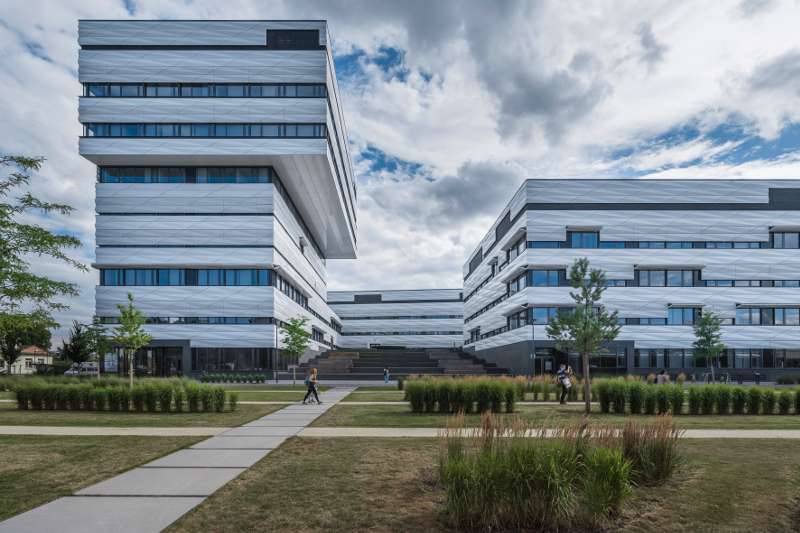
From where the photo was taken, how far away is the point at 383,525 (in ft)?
21.0

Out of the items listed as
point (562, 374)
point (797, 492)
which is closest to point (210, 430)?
point (797, 492)

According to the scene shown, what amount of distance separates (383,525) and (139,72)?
56.3 m

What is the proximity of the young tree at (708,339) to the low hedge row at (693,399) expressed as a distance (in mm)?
31299

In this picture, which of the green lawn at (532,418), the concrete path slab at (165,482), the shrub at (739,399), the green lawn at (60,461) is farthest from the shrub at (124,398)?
the shrub at (739,399)

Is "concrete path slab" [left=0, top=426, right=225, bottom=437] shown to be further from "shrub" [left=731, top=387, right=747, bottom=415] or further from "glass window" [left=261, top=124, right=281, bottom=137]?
"glass window" [left=261, top=124, right=281, bottom=137]

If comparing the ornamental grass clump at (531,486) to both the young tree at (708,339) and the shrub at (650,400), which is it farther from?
the young tree at (708,339)

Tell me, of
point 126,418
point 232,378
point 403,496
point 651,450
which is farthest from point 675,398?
point 232,378

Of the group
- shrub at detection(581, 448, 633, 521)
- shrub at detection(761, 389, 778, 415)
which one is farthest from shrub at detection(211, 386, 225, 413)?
shrub at detection(761, 389, 778, 415)

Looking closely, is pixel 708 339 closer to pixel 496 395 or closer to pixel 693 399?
pixel 693 399

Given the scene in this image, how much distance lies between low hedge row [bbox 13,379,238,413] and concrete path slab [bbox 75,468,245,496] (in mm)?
10176

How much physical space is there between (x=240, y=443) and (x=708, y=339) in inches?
1859

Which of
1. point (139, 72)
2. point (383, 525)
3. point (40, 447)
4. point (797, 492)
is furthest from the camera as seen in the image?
point (139, 72)

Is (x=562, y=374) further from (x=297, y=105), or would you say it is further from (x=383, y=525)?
(x=297, y=105)

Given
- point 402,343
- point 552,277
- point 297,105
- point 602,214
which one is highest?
point 297,105
